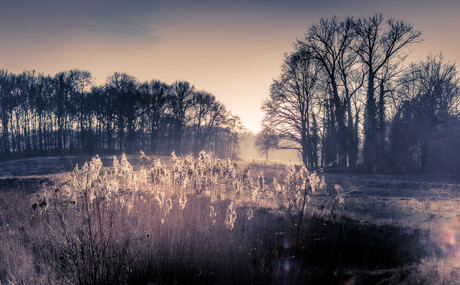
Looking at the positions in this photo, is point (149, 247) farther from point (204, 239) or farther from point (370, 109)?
point (370, 109)

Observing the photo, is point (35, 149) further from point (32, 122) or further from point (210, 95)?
point (210, 95)

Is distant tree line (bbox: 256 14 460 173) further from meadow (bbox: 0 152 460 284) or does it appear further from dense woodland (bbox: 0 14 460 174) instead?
meadow (bbox: 0 152 460 284)

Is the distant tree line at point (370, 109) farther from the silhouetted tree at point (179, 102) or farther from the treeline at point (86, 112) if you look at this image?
the silhouetted tree at point (179, 102)

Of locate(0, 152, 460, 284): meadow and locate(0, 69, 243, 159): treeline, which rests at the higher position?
locate(0, 69, 243, 159): treeline

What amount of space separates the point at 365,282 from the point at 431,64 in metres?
25.0

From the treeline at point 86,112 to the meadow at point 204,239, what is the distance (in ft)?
58.7

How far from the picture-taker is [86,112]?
30969 millimetres

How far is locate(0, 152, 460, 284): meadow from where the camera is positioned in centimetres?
409

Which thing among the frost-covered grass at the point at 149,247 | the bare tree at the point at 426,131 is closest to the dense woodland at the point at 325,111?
the bare tree at the point at 426,131

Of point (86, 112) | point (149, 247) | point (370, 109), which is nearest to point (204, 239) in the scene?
point (149, 247)

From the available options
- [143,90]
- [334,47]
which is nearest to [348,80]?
[334,47]

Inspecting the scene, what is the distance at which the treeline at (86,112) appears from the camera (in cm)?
2831

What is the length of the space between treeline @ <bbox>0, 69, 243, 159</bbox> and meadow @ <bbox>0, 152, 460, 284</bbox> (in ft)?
58.7

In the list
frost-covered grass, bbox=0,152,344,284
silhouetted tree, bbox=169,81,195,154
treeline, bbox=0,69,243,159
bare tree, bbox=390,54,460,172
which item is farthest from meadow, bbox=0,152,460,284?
silhouetted tree, bbox=169,81,195,154
